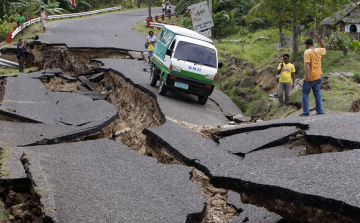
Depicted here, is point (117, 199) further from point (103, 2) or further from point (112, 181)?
point (103, 2)

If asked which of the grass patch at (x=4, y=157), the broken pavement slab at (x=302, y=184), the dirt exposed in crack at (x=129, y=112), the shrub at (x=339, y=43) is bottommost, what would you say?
the dirt exposed in crack at (x=129, y=112)

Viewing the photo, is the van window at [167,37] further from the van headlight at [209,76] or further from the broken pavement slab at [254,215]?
the broken pavement slab at [254,215]

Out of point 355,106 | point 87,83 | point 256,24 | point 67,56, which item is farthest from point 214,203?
point 256,24

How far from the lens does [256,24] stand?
3092 cm

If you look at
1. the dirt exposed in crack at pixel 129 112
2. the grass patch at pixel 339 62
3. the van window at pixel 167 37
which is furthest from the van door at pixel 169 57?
the grass patch at pixel 339 62

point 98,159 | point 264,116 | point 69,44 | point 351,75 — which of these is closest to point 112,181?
point 98,159

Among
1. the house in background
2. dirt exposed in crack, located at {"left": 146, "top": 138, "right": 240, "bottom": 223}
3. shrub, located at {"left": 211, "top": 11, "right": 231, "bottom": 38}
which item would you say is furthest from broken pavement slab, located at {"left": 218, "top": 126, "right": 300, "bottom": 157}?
shrub, located at {"left": 211, "top": 11, "right": 231, "bottom": 38}

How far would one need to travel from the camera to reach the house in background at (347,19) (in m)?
16.5

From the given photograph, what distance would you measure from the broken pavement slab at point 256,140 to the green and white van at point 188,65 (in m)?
4.31

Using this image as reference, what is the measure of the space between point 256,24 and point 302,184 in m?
27.2

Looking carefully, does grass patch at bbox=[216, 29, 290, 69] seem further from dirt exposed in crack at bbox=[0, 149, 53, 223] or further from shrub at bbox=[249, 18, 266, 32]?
dirt exposed in crack at bbox=[0, 149, 53, 223]

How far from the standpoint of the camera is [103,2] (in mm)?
48344

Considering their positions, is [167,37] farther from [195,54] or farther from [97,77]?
[97,77]

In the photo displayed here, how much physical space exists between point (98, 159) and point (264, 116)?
8019mm
